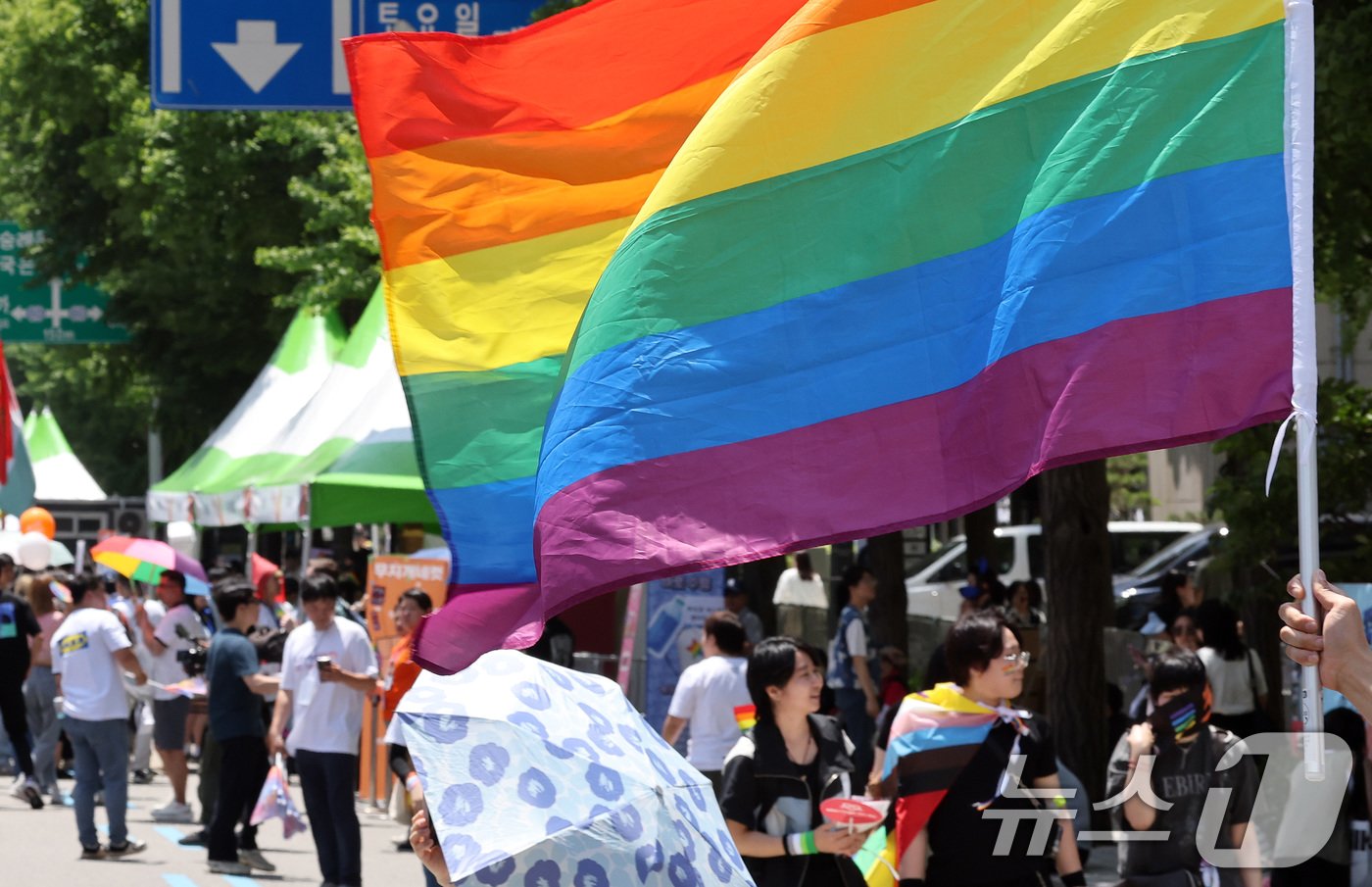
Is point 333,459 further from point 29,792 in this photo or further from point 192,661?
point 29,792

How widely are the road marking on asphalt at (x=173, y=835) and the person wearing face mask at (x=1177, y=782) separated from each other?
8.58 metres

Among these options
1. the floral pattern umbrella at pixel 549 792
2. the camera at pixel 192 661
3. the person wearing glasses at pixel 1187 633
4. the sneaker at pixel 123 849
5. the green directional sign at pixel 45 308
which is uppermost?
the green directional sign at pixel 45 308

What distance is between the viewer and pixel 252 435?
22594 mm

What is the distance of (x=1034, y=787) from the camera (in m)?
6.57

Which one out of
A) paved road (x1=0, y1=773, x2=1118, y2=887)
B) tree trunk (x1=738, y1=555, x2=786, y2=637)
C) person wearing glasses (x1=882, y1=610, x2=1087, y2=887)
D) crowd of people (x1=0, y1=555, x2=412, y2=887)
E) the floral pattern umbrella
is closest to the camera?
the floral pattern umbrella

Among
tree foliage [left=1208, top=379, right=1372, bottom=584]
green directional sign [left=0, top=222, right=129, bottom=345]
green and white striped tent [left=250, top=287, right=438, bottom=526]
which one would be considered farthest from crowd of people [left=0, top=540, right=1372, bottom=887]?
green directional sign [left=0, top=222, right=129, bottom=345]

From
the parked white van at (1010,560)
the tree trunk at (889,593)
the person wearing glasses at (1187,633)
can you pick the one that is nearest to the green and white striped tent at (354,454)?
the person wearing glasses at (1187,633)

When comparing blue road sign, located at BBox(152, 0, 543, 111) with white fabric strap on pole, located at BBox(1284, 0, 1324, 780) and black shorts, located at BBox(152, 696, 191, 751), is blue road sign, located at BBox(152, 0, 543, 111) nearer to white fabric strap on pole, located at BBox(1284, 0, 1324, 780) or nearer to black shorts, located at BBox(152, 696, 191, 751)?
black shorts, located at BBox(152, 696, 191, 751)

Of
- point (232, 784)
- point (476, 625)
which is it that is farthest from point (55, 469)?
point (476, 625)

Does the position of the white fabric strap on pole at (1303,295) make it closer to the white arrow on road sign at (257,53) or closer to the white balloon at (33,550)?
the white arrow on road sign at (257,53)

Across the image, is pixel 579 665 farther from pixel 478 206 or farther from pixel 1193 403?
pixel 1193 403

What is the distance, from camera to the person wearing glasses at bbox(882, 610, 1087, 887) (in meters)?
6.42

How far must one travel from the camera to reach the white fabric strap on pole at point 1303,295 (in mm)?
3789

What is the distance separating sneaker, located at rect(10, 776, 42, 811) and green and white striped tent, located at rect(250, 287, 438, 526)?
3.20 meters
